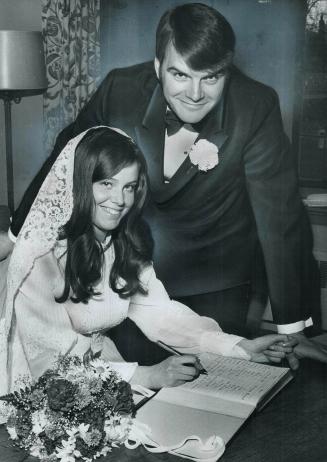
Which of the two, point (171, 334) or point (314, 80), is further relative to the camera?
point (171, 334)

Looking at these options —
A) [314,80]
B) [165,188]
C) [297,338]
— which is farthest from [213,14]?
[297,338]

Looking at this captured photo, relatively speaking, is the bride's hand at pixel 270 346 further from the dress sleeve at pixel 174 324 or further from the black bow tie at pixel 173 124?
the black bow tie at pixel 173 124

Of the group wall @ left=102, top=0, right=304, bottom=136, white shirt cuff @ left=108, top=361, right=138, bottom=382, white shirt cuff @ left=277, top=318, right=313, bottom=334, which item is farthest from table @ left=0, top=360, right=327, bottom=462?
wall @ left=102, top=0, right=304, bottom=136

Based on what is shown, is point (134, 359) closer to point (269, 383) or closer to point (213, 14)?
point (269, 383)

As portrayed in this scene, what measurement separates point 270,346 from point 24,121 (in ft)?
3.90

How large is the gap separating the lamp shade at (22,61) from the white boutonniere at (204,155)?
657mm

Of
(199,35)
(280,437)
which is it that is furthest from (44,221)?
(280,437)

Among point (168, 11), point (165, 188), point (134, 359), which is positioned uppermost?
point (168, 11)

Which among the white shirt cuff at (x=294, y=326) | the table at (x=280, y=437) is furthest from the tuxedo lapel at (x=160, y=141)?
the table at (x=280, y=437)

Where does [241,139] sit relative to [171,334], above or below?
above

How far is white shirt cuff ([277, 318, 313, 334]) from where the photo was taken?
1999 mm

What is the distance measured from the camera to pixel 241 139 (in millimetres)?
1946

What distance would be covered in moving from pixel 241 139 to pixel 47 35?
825 millimetres

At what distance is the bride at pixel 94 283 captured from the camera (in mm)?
2072
